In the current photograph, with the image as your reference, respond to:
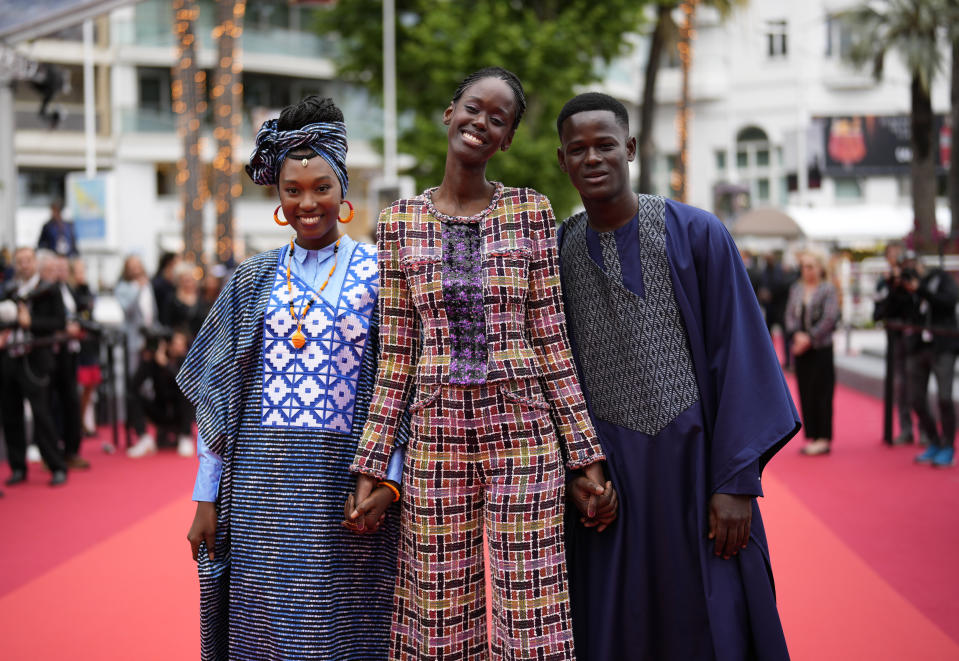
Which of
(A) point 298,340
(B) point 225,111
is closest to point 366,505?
(A) point 298,340

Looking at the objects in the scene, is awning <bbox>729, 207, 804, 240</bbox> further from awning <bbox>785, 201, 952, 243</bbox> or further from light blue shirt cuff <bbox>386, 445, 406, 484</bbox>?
light blue shirt cuff <bbox>386, 445, 406, 484</bbox>

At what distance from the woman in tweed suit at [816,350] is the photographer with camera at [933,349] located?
2.27 ft

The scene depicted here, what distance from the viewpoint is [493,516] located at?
2.63 metres

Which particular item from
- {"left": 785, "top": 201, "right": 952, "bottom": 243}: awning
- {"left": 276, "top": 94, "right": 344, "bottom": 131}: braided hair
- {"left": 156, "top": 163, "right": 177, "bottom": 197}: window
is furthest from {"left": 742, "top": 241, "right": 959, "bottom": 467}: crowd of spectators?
{"left": 156, "top": 163, "right": 177, "bottom": 197}: window

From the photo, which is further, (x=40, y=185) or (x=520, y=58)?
(x=40, y=185)

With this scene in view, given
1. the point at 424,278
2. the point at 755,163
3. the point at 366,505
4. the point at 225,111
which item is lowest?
the point at 366,505

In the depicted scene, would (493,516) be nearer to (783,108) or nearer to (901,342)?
(901,342)

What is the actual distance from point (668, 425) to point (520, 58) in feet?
59.0

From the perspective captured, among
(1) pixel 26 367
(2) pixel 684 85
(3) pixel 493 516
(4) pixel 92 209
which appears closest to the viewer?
(3) pixel 493 516

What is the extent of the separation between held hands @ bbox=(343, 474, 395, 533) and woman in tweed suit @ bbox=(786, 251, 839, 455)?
22.8ft

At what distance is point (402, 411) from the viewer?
2.73 metres

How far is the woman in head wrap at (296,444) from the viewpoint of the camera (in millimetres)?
2693

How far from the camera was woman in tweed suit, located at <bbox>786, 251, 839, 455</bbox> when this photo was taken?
884 centimetres

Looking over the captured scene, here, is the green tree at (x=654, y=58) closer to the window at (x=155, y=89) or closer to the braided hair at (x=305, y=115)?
the window at (x=155, y=89)
